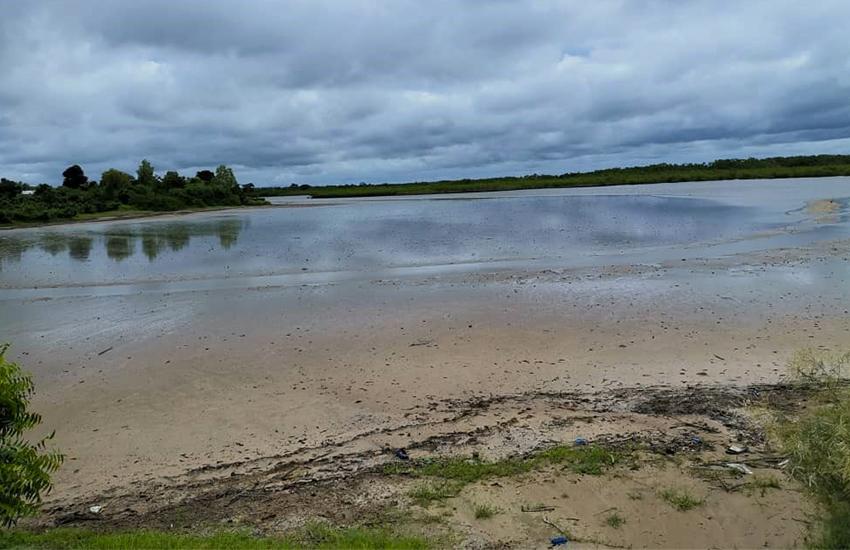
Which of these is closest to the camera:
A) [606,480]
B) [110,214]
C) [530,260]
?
[606,480]

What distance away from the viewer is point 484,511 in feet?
16.2

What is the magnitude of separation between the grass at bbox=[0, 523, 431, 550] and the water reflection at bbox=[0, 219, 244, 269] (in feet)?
73.6

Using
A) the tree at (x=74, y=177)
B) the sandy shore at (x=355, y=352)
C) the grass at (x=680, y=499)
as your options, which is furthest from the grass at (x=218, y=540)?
the tree at (x=74, y=177)

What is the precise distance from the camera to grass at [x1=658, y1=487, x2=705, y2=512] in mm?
4988

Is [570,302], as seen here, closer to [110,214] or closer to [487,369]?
[487,369]

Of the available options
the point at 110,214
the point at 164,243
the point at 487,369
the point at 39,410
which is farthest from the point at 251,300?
the point at 110,214

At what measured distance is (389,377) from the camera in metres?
9.02

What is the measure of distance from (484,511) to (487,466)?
82cm

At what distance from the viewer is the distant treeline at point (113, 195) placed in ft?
186

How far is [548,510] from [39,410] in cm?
717

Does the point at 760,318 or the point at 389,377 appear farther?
the point at 760,318

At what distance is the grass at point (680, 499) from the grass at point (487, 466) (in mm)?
592

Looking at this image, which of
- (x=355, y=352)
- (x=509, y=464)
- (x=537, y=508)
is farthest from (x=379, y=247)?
(x=537, y=508)

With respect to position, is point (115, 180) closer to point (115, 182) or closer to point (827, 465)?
point (115, 182)
